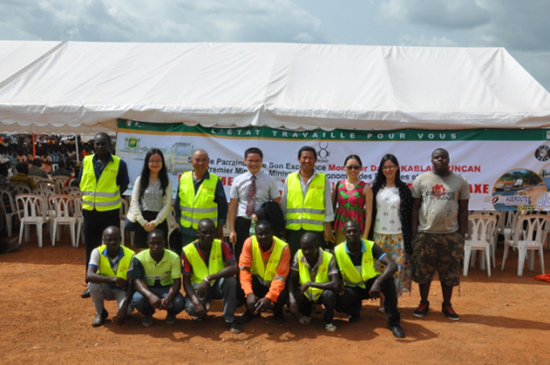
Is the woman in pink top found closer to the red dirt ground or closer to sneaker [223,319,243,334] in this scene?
the red dirt ground

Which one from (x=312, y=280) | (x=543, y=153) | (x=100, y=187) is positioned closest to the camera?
(x=312, y=280)

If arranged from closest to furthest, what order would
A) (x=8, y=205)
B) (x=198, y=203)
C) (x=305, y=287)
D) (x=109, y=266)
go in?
(x=305, y=287) < (x=109, y=266) < (x=198, y=203) < (x=8, y=205)

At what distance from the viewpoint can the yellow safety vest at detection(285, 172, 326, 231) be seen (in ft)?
16.4

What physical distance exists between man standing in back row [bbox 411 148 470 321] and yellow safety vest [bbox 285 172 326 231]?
946 mm

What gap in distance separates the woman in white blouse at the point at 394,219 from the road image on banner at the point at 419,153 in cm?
202

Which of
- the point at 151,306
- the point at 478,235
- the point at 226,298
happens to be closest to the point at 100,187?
the point at 151,306

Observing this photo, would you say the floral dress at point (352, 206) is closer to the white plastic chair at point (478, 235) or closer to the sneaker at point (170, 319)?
the sneaker at point (170, 319)

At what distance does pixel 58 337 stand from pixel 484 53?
804 centimetres

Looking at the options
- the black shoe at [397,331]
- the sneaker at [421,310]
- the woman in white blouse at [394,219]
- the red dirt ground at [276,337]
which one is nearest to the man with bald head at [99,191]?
the red dirt ground at [276,337]

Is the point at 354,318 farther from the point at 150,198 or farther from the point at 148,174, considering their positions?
the point at 148,174

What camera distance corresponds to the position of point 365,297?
4.72m

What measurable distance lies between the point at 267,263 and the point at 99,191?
2294mm

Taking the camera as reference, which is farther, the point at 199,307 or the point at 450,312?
the point at 450,312

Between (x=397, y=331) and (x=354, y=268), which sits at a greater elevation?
(x=354, y=268)
